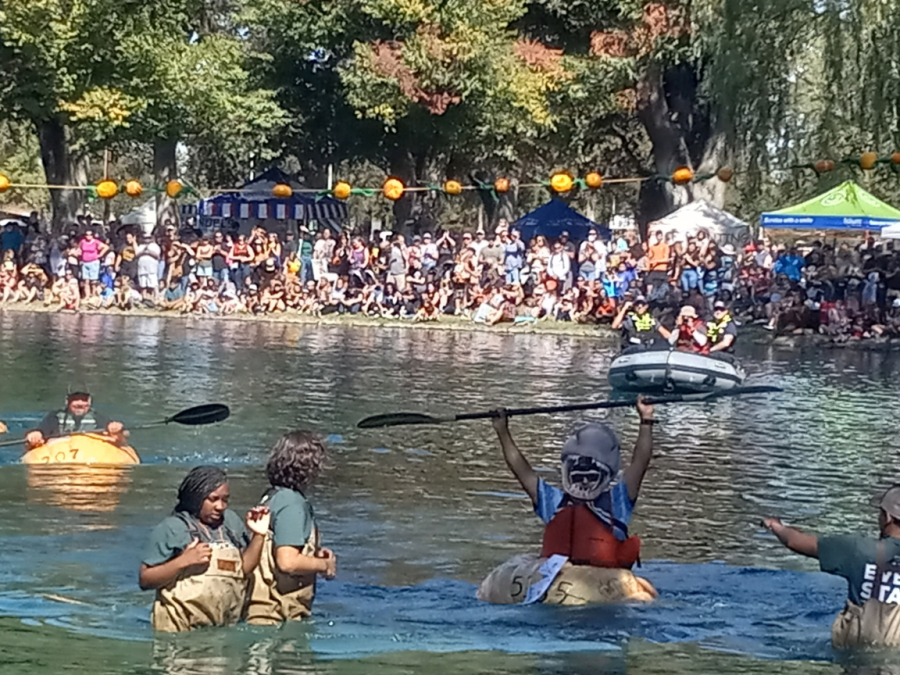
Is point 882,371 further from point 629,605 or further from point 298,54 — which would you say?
point 298,54

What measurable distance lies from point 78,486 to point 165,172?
30.5m

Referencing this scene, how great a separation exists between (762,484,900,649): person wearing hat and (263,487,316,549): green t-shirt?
2.37 metres

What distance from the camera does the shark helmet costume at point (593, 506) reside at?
10.2m

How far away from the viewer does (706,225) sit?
1602 inches

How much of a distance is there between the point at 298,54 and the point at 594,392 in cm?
2393

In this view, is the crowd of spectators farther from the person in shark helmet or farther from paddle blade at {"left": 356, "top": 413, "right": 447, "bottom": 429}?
the person in shark helmet

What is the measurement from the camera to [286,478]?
31.1 ft

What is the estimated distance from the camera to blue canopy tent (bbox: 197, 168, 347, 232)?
43.7 meters

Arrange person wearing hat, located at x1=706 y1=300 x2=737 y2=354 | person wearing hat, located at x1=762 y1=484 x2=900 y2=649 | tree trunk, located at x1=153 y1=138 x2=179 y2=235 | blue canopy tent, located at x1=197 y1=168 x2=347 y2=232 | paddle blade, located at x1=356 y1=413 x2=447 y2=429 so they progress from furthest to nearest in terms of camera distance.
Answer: tree trunk, located at x1=153 y1=138 x2=179 y2=235, blue canopy tent, located at x1=197 y1=168 x2=347 y2=232, person wearing hat, located at x1=706 y1=300 x2=737 y2=354, paddle blade, located at x1=356 y1=413 x2=447 y2=429, person wearing hat, located at x1=762 y1=484 x2=900 y2=649

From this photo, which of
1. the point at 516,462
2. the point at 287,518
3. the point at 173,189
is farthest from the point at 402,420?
the point at 173,189

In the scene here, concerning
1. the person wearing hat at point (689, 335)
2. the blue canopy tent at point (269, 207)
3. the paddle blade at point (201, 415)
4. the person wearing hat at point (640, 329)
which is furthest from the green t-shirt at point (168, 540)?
the blue canopy tent at point (269, 207)

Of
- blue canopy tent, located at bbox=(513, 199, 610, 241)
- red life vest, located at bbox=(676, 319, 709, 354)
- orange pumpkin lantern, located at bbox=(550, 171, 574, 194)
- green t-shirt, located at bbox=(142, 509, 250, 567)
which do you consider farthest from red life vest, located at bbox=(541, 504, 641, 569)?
blue canopy tent, located at bbox=(513, 199, 610, 241)

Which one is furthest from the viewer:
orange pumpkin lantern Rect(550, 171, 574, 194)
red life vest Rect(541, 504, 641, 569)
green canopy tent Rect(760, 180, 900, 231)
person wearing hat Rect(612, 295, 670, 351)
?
green canopy tent Rect(760, 180, 900, 231)

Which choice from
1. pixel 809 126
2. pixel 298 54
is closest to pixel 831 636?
pixel 809 126
